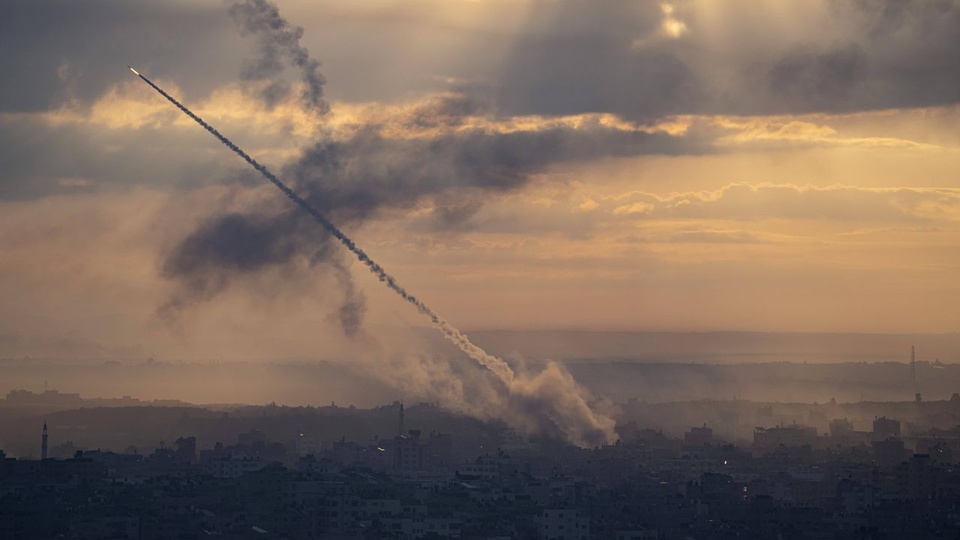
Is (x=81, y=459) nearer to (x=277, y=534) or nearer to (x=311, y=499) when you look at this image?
(x=311, y=499)

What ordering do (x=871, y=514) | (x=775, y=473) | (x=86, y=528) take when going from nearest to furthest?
1. (x=86, y=528)
2. (x=871, y=514)
3. (x=775, y=473)

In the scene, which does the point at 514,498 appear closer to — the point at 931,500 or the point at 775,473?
the point at 931,500

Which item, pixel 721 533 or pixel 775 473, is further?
pixel 775 473

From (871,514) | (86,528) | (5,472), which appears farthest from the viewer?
(5,472)

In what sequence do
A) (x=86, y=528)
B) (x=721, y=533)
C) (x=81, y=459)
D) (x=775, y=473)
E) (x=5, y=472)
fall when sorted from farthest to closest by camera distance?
(x=775, y=473)
(x=81, y=459)
(x=5, y=472)
(x=721, y=533)
(x=86, y=528)

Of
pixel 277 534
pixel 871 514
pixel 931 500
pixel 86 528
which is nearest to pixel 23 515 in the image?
pixel 86 528

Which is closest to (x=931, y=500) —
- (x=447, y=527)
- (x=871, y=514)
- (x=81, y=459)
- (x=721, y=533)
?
(x=871, y=514)

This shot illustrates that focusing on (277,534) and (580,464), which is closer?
(277,534)

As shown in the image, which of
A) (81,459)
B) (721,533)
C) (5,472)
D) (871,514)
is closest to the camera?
(721,533)
